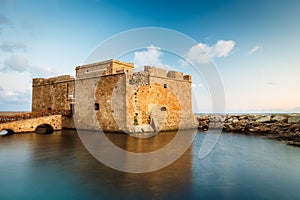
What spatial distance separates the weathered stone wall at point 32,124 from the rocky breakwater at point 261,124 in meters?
12.3

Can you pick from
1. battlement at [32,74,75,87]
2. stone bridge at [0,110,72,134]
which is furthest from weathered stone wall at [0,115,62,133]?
battlement at [32,74,75,87]

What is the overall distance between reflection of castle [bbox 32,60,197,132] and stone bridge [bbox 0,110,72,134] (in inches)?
53.3

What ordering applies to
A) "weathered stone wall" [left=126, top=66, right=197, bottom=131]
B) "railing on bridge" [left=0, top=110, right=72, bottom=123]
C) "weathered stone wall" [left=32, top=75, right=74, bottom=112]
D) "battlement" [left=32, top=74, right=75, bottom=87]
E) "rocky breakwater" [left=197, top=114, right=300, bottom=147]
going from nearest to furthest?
"rocky breakwater" [left=197, top=114, right=300, bottom=147], "weathered stone wall" [left=126, top=66, right=197, bottom=131], "railing on bridge" [left=0, top=110, right=72, bottom=123], "weathered stone wall" [left=32, top=75, right=74, bottom=112], "battlement" [left=32, top=74, right=75, bottom=87]

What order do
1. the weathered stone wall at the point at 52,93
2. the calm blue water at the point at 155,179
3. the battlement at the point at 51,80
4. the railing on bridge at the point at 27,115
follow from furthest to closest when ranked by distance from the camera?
the battlement at the point at 51,80
the weathered stone wall at the point at 52,93
the railing on bridge at the point at 27,115
the calm blue water at the point at 155,179

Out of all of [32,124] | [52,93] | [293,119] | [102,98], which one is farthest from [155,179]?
[52,93]

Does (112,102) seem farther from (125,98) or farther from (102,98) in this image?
(125,98)

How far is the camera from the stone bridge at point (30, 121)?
46.6 feet

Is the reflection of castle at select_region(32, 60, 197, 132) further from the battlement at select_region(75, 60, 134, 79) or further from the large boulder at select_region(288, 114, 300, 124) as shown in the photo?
the large boulder at select_region(288, 114, 300, 124)

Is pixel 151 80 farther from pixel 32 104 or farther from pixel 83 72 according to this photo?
pixel 32 104

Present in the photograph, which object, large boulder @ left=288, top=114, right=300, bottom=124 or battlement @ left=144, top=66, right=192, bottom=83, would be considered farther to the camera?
battlement @ left=144, top=66, right=192, bottom=83

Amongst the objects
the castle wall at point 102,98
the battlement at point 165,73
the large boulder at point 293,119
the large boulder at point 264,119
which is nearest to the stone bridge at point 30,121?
the castle wall at point 102,98

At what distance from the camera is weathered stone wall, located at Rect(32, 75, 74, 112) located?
18.0 metres

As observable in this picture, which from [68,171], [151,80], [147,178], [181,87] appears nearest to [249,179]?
[147,178]

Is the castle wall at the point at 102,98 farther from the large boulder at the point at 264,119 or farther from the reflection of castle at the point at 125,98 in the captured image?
the large boulder at the point at 264,119
